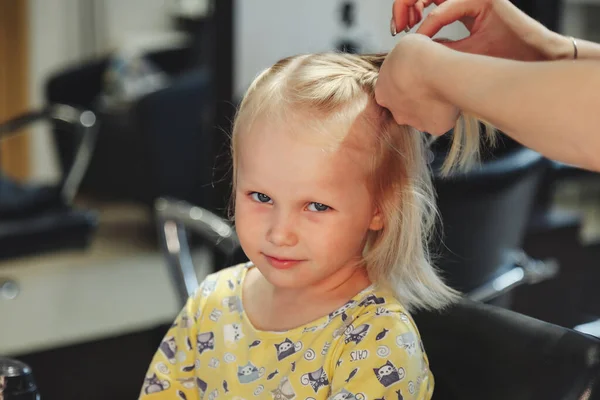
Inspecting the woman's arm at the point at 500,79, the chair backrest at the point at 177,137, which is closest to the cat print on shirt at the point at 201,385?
the woman's arm at the point at 500,79

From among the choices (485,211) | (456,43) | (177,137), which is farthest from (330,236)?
(177,137)

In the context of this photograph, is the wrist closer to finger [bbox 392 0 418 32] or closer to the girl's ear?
finger [bbox 392 0 418 32]

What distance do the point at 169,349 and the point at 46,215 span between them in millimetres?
1458

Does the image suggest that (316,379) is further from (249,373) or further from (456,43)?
(456,43)

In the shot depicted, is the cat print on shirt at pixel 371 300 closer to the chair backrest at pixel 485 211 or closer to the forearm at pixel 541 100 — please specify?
the forearm at pixel 541 100

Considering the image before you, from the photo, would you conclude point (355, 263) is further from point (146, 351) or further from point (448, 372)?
point (146, 351)

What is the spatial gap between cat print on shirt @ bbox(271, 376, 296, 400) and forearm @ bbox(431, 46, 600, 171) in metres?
0.38

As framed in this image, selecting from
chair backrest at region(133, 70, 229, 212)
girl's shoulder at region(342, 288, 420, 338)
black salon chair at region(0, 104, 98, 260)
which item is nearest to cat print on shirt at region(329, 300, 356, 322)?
girl's shoulder at region(342, 288, 420, 338)

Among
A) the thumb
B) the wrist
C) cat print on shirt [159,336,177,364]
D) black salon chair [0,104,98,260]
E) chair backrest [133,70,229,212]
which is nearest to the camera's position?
the wrist

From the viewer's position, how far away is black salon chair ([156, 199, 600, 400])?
0.80 meters

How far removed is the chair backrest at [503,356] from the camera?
2.64 feet

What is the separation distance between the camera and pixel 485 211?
5.48 ft

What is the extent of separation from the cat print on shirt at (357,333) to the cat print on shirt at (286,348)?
0.06 meters

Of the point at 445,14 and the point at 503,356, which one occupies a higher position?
the point at 445,14
